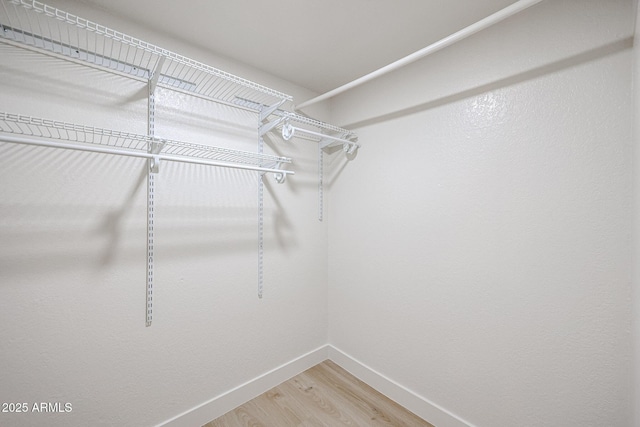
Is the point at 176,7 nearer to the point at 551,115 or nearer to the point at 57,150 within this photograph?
the point at 57,150

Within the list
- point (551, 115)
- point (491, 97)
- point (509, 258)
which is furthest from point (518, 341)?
point (491, 97)

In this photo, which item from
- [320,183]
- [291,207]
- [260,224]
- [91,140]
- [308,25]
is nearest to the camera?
[91,140]

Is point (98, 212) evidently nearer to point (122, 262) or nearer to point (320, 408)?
point (122, 262)

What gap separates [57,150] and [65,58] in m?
0.43

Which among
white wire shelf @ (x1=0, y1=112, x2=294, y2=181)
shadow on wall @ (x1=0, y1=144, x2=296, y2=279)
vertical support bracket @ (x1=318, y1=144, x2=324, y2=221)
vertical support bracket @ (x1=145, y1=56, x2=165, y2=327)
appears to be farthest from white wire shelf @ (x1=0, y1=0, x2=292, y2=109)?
vertical support bracket @ (x1=318, y1=144, x2=324, y2=221)

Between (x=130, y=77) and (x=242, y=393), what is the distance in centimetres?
204

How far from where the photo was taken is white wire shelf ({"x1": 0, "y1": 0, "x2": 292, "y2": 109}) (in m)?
1.05

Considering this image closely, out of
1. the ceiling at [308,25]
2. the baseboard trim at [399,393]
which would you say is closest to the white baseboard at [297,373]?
the baseboard trim at [399,393]

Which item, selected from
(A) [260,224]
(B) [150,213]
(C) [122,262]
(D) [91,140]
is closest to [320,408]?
(A) [260,224]

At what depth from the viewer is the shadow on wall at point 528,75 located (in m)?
1.10

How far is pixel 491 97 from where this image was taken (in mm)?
1428

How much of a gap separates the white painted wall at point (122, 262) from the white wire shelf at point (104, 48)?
73 mm

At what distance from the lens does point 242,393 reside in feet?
5.85

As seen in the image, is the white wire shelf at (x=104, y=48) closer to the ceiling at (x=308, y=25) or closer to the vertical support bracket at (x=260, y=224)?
the ceiling at (x=308, y=25)
